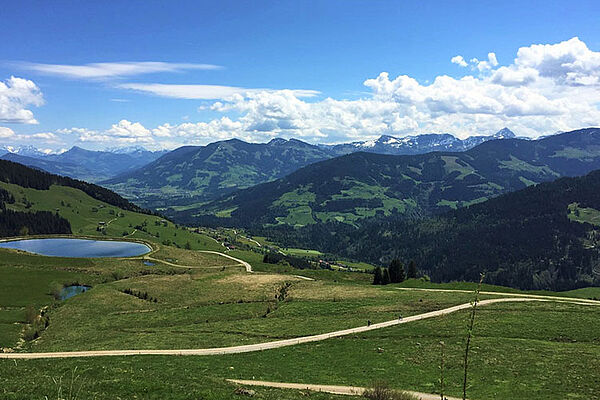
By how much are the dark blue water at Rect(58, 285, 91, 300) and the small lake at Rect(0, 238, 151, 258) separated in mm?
56825

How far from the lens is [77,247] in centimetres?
17925

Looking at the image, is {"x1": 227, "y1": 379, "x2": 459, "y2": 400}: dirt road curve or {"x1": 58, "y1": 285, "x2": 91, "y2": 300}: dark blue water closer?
{"x1": 227, "y1": 379, "x2": 459, "y2": 400}: dirt road curve

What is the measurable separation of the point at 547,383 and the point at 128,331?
62.3 metres

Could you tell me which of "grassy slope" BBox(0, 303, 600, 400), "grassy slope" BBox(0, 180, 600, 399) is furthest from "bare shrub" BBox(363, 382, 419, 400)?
"grassy slope" BBox(0, 303, 600, 400)

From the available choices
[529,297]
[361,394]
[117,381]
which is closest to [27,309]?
[117,381]

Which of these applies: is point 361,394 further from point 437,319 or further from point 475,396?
point 437,319

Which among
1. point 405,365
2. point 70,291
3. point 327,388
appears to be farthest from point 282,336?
point 70,291

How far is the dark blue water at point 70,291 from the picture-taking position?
3883 inches

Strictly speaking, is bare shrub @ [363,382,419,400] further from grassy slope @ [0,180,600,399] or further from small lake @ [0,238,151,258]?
small lake @ [0,238,151,258]

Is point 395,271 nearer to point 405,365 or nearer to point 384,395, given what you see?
point 405,365

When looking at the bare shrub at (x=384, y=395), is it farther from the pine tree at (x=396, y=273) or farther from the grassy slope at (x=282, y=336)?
the pine tree at (x=396, y=273)

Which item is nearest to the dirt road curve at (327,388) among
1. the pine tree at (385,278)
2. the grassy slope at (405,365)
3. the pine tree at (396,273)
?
the grassy slope at (405,365)

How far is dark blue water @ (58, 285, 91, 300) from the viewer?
324ft

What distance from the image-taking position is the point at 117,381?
1206 inches
